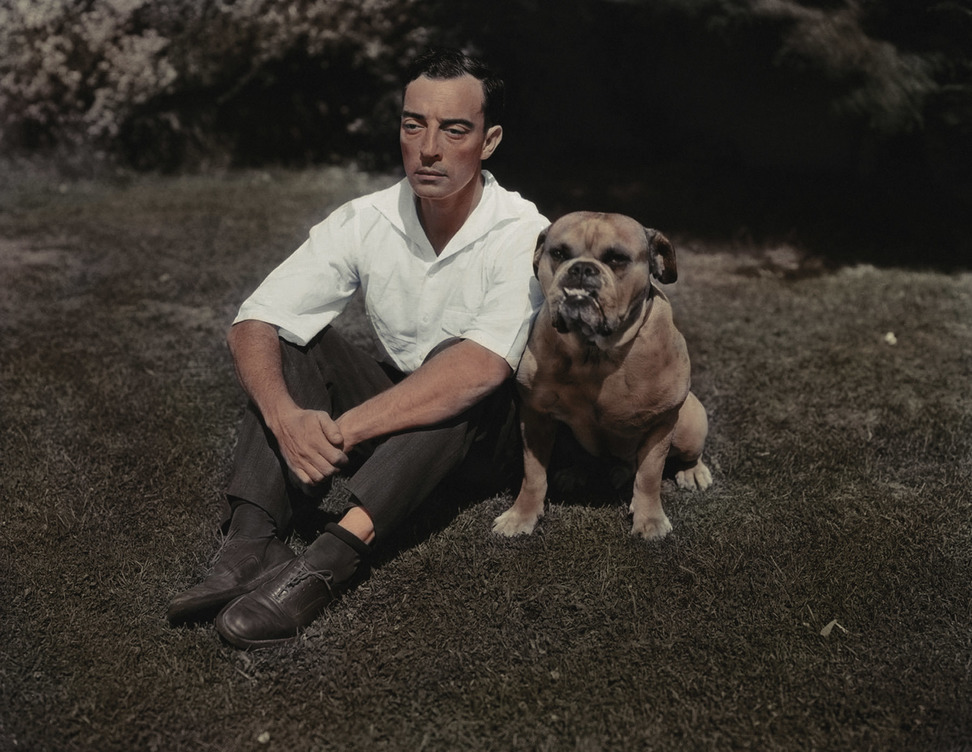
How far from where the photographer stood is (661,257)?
9.63 feet

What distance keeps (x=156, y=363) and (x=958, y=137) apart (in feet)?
17.9

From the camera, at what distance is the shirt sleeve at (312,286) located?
311cm

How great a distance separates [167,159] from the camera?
8.78 meters

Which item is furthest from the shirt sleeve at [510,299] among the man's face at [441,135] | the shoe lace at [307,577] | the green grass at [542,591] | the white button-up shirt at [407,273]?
the shoe lace at [307,577]

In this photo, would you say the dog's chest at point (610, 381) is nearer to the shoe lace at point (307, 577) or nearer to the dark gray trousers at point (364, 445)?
the dark gray trousers at point (364, 445)

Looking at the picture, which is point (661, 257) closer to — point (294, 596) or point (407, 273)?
point (407, 273)

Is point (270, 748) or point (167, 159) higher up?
point (270, 748)

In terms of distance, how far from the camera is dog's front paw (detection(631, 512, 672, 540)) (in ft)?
10.6

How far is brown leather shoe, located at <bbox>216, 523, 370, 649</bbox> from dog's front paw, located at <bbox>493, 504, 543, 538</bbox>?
61cm

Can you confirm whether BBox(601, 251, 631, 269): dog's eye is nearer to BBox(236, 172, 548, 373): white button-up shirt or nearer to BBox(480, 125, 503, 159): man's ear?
BBox(236, 172, 548, 373): white button-up shirt

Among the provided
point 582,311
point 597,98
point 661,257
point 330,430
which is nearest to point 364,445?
point 330,430

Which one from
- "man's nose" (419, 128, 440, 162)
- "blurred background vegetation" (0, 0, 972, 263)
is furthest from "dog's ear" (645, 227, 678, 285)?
"blurred background vegetation" (0, 0, 972, 263)

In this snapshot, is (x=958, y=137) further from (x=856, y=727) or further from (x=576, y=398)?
(x=856, y=727)

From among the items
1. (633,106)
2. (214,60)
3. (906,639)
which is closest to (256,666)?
(906,639)
